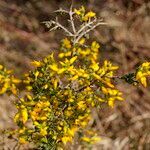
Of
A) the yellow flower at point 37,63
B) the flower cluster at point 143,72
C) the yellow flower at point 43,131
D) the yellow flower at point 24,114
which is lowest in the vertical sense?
the yellow flower at point 43,131

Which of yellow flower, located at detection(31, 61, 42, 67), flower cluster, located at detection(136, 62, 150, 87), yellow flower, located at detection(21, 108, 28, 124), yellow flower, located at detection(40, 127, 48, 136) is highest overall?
yellow flower, located at detection(31, 61, 42, 67)

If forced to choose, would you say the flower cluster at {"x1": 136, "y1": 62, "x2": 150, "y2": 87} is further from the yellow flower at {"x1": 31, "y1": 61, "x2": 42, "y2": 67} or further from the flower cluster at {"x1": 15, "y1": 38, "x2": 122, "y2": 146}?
the yellow flower at {"x1": 31, "y1": 61, "x2": 42, "y2": 67}

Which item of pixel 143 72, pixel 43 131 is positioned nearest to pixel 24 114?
pixel 43 131

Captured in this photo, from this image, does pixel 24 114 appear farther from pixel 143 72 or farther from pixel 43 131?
pixel 143 72

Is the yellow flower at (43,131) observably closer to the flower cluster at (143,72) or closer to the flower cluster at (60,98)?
the flower cluster at (60,98)

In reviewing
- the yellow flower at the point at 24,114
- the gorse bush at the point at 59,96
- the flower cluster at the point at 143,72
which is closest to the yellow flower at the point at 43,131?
the gorse bush at the point at 59,96

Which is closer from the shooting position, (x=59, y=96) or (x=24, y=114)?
(x=24, y=114)

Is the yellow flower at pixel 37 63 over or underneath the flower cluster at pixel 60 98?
over

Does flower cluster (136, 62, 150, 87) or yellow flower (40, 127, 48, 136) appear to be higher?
flower cluster (136, 62, 150, 87)

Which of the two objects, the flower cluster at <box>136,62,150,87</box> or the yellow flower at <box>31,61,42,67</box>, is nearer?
the flower cluster at <box>136,62,150,87</box>

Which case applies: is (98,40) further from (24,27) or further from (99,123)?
(99,123)

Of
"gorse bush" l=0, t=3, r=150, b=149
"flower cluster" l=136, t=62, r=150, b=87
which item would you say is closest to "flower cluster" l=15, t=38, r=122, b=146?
"gorse bush" l=0, t=3, r=150, b=149
